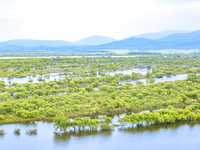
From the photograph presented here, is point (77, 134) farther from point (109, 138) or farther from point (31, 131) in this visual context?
point (31, 131)

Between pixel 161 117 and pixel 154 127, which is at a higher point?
pixel 161 117

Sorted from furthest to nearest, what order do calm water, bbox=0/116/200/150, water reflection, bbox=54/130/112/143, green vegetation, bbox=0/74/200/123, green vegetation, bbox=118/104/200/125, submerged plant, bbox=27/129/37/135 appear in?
green vegetation, bbox=0/74/200/123 < green vegetation, bbox=118/104/200/125 < submerged plant, bbox=27/129/37/135 < water reflection, bbox=54/130/112/143 < calm water, bbox=0/116/200/150

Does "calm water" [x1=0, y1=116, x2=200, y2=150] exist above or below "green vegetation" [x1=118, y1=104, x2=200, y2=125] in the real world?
below

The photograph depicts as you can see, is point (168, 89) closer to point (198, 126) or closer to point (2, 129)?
point (198, 126)

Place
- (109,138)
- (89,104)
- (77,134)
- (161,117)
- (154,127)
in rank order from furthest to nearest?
(89,104), (161,117), (154,127), (77,134), (109,138)

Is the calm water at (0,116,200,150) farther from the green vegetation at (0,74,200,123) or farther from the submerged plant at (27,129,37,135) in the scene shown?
the green vegetation at (0,74,200,123)

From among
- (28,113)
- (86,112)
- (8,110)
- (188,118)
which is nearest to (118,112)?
(86,112)

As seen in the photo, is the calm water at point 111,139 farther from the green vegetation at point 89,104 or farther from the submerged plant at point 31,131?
the green vegetation at point 89,104

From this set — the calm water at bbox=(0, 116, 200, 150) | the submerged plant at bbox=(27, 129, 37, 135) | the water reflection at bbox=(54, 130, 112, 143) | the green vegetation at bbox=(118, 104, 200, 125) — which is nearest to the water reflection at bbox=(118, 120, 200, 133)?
the calm water at bbox=(0, 116, 200, 150)

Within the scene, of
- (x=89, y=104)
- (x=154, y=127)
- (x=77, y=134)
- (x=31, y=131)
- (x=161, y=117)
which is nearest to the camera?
(x=77, y=134)

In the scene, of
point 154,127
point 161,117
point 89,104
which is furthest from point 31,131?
point 161,117
